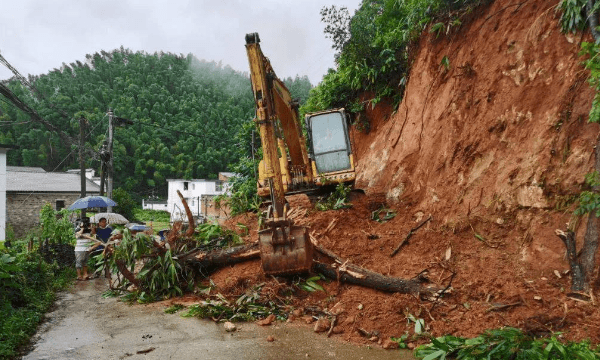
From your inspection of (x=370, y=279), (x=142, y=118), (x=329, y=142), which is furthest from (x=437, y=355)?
(x=142, y=118)

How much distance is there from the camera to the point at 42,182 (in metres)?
29.4

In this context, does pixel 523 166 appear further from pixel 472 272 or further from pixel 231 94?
pixel 231 94

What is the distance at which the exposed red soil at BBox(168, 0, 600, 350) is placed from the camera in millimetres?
5230

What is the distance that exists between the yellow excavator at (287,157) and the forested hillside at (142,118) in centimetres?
3408

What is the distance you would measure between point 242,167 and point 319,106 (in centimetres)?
453

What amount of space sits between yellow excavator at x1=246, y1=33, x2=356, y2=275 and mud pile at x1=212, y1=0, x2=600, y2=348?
71 cm

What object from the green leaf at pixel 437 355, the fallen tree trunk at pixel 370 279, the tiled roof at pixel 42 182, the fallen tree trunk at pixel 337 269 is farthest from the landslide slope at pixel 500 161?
the tiled roof at pixel 42 182

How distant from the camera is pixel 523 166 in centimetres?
645

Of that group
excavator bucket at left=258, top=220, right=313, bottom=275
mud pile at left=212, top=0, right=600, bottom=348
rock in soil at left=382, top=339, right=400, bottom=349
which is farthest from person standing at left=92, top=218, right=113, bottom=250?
rock in soil at left=382, top=339, right=400, bottom=349

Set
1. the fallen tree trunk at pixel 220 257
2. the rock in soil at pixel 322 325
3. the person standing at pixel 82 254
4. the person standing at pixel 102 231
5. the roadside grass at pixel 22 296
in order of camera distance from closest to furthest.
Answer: the roadside grass at pixel 22 296 < the rock in soil at pixel 322 325 < the fallen tree trunk at pixel 220 257 < the person standing at pixel 82 254 < the person standing at pixel 102 231

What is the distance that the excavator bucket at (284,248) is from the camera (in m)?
6.10

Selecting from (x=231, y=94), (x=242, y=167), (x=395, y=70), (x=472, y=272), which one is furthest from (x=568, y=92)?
(x=231, y=94)

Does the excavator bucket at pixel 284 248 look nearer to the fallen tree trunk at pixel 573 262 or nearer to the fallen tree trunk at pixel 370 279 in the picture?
the fallen tree trunk at pixel 370 279

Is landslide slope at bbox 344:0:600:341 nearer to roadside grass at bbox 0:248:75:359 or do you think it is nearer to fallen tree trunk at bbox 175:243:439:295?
fallen tree trunk at bbox 175:243:439:295
